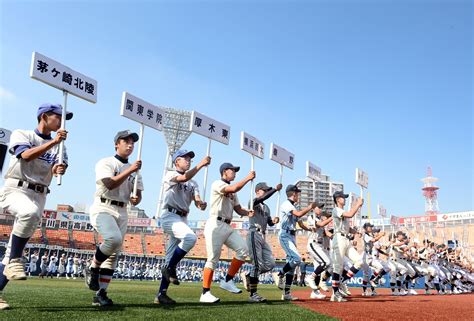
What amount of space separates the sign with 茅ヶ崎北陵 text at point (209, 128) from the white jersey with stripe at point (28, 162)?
12.7 feet

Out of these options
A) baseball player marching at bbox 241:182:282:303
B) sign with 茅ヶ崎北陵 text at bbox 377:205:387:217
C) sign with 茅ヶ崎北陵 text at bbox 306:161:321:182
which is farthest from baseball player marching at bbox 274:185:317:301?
sign with 茅ヶ崎北陵 text at bbox 377:205:387:217

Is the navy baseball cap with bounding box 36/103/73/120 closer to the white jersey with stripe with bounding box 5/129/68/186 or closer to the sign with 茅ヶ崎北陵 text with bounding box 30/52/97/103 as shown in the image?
the white jersey with stripe with bounding box 5/129/68/186

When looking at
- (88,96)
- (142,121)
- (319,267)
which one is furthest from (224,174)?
(319,267)

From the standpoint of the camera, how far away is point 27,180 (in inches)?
187

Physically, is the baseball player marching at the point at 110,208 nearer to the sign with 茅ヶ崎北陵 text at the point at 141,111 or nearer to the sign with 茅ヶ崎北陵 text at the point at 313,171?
the sign with 茅ヶ崎北陵 text at the point at 141,111

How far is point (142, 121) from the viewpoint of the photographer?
7.53 meters

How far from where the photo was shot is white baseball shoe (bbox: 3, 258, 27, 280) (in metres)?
4.29

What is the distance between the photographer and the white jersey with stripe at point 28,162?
183 inches

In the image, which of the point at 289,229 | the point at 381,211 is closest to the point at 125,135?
the point at 289,229

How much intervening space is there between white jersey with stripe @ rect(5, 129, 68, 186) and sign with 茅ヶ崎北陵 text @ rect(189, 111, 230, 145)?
386cm

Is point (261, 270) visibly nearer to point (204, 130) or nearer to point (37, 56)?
point (204, 130)

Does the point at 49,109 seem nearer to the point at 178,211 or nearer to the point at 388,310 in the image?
the point at 178,211

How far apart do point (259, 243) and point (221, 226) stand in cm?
185

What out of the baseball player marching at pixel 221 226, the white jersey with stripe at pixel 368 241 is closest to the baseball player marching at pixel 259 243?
the baseball player marching at pixel 221 226
